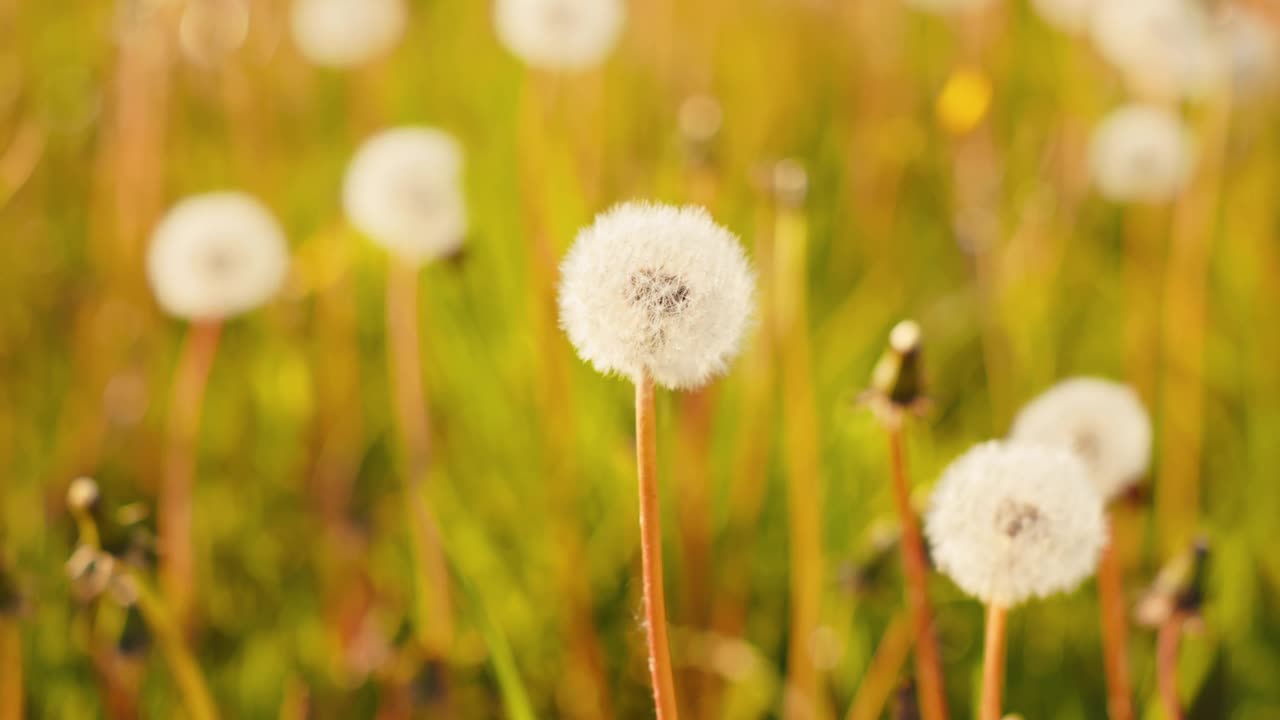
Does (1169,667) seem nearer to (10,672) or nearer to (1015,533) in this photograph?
(1015,533)

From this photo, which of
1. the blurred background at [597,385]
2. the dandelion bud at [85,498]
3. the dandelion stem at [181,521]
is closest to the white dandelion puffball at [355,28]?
the blurred background at [597,385]

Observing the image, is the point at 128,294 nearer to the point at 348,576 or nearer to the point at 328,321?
the point at 328,321

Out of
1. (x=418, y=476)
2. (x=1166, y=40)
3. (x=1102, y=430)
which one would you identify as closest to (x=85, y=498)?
(x=418, y=476)

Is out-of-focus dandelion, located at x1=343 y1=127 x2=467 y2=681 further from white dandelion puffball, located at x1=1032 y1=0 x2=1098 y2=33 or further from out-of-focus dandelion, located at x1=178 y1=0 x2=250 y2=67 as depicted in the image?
white dandelion puffball, located at x1=1032 y1=0 x2=1098 y2=33

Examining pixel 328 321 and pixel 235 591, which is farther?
pixel 328 321

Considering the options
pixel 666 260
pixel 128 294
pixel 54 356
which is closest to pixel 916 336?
pixel 666 260

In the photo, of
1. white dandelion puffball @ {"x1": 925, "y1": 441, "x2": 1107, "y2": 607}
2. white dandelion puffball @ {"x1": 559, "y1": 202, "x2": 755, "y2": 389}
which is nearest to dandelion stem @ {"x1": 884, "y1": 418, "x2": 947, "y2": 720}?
white dandelion puffball @ {"x1": 925, "y1": 441, "x2": 1107, "y2": 607}

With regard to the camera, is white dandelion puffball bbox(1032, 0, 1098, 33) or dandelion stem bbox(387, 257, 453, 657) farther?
white dandelion puffball bbox(1032, 0, 1098, 33)
